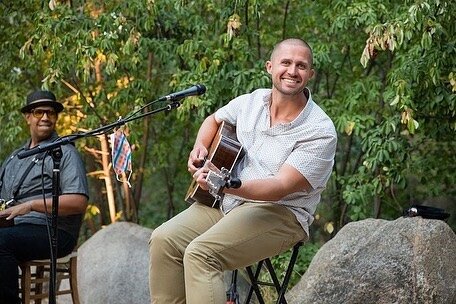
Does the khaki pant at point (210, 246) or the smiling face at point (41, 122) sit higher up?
the smiling face at point (41, 122)

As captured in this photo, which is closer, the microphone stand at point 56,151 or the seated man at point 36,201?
the microphone stand at point 56,151

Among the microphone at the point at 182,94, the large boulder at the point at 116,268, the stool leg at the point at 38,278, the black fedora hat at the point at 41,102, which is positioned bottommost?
the large boulder at the point at 116,268

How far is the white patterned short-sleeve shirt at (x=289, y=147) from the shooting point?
11.9 feet

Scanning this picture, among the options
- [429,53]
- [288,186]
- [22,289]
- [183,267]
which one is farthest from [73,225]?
[429,53]

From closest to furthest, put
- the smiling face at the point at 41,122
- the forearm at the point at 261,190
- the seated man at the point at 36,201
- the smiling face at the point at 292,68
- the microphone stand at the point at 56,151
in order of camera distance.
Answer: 1. the forearm at the point at 261,190
2. the microphone stand at the point at 56,151
3. the smiling face at the point at 292,68
4. the seated man at the point at 36,201
5. the smiling face at the point at 41,122

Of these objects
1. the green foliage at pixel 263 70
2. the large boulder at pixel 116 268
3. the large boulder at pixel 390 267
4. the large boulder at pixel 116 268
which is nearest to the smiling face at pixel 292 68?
the green foliage at pixel 263 70

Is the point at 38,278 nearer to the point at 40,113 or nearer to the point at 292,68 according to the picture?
the point at 40,113

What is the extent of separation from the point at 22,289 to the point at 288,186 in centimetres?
178

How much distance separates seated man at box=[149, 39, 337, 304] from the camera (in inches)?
140

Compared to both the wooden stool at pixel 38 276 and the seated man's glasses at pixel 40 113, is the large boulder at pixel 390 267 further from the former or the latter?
the seated man's glasses at pixel 40 113

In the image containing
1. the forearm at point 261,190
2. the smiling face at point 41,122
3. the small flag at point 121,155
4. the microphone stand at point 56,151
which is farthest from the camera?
the smiling face at point 41,122

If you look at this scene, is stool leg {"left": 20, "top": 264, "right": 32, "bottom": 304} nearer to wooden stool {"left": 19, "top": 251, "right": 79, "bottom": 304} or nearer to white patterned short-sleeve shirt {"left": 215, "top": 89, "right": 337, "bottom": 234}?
wooden stool {"left": 19, "top": 251, "right": 79, "bottom": 304}

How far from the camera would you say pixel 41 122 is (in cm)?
484

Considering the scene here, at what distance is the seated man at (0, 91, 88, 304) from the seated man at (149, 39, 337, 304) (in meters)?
0.89
